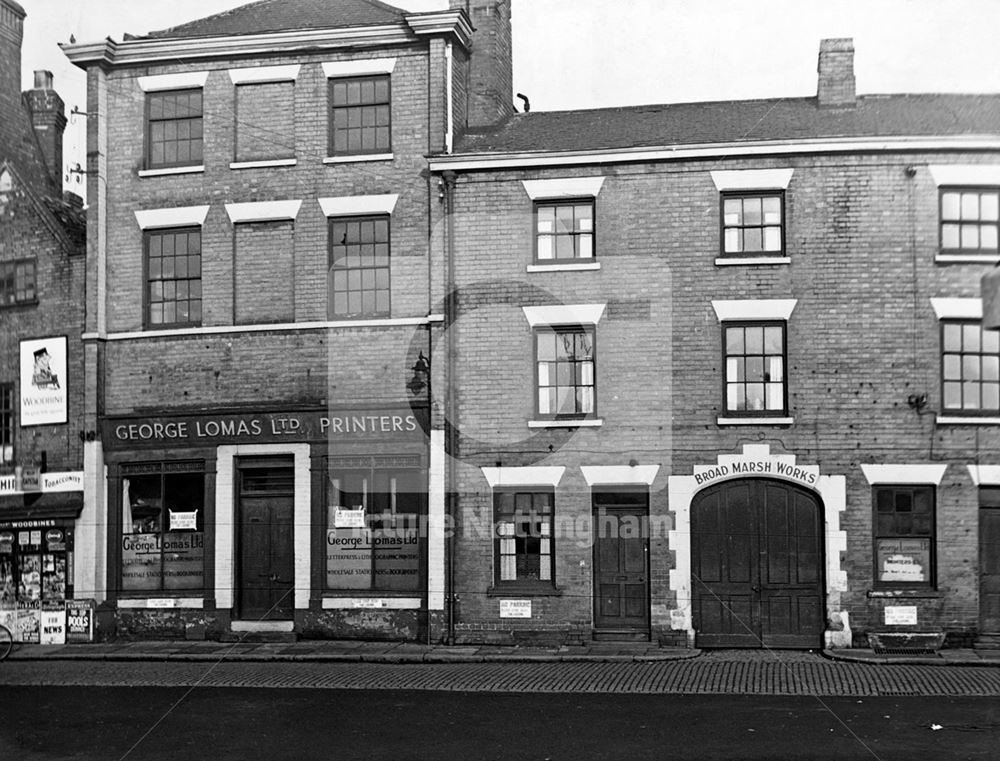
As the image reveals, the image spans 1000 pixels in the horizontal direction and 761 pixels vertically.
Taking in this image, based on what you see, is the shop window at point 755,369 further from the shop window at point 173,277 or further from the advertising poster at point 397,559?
the shop window at point 173,277

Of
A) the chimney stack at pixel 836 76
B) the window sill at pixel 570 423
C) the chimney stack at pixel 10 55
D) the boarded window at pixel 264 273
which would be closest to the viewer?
the window sill at pixel 570 423

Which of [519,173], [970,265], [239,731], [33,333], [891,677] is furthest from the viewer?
[33,333]

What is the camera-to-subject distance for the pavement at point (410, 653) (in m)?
20.5

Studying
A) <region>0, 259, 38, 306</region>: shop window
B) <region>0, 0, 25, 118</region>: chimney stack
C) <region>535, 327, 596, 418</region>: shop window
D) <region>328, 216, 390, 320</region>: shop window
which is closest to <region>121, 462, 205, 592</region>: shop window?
<region>328, 216, 390, 320</region>: shop window

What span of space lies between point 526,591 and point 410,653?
2286 millimetres

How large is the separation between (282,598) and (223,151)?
835 centimetres

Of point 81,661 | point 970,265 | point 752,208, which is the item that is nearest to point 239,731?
point 81,661

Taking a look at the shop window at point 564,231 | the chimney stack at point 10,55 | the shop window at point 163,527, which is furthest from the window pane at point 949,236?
the chimney stack at point 10,55

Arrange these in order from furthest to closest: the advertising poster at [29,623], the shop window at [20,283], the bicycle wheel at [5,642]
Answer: the shop window at [20,283] → the advertising poster at [29,623] → the bicycle wheel at [5,642]

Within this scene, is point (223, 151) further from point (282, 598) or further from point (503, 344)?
point (282, 598)

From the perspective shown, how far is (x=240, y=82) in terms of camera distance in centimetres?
2403

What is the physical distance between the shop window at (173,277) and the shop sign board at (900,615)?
13305 mm

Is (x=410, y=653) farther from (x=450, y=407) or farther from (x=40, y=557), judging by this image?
(x=40, y=557)

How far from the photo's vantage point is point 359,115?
937 inches
